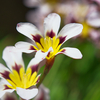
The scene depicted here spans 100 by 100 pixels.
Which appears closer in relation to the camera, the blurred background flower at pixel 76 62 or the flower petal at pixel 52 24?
the flower petal at pixel 52 24

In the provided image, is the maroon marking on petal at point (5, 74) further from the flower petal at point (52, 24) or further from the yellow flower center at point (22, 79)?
the flower petal at point (52, 24)

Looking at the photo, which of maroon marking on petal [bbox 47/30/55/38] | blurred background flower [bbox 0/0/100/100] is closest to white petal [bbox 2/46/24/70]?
maroon marking on petal [bbox 47/30/55/38]

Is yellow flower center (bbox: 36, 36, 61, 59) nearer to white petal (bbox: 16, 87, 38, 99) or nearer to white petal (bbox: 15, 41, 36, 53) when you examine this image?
white petal (bbox: 15, 41, 36, 53)

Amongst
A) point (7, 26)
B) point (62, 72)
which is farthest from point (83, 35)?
point (7, 26)

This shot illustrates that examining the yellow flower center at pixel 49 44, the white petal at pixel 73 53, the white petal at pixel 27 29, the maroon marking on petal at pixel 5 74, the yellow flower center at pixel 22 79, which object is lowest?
the yellow flower center at pixel 22 79

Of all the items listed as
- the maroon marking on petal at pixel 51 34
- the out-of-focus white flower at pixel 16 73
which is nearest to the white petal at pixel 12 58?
the out-of-focus white flower at pixel 16 73

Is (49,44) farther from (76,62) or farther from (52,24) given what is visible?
(76,62)
